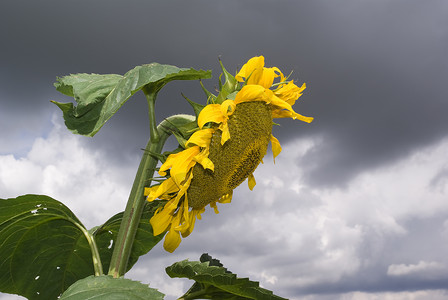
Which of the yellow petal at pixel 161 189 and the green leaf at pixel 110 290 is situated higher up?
the yellow petal at pixel 161 189

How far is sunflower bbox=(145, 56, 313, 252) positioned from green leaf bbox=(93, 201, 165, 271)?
77 centimetres

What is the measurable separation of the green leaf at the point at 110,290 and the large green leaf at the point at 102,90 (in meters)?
0.74

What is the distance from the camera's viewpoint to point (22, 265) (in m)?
4.07

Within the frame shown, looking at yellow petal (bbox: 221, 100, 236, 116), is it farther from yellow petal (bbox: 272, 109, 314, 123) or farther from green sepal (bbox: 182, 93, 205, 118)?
yellow petal (bbox: 272, 109, 314, 123)

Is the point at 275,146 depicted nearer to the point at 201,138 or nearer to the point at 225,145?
the point at 225,145

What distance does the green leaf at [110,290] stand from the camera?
236 centimetres

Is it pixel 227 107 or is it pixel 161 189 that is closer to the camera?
pixel 227 107

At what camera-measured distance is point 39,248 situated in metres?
4.02

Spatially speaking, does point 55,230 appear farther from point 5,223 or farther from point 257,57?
point 257,57

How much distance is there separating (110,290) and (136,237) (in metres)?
1.58

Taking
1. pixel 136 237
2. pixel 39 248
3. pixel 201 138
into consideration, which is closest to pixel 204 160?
pixel 201 138

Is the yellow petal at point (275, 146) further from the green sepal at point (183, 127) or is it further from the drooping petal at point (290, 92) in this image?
the green sepal at point (183, 127)

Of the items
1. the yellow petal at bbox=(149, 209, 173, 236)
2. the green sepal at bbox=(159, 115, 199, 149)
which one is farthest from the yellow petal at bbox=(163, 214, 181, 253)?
the green sepal at bbox=(159, 115, 199, 149)

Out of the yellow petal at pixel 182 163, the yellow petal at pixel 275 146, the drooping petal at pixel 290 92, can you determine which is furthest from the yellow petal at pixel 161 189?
the drooping petal at pixel 290 92
